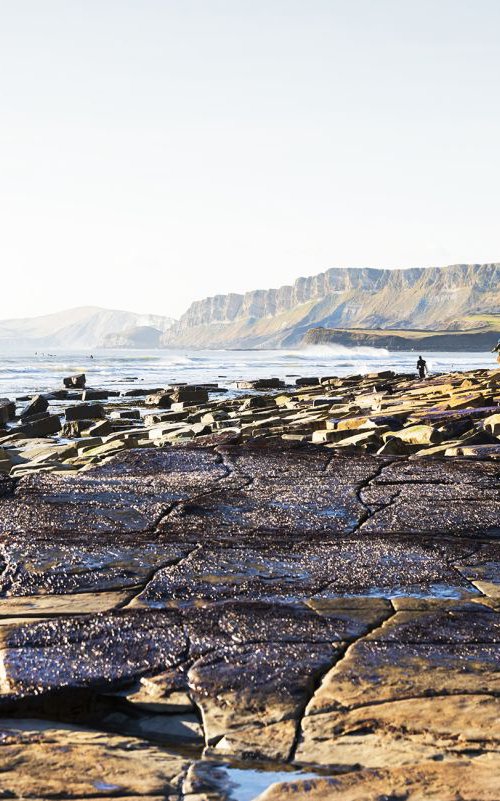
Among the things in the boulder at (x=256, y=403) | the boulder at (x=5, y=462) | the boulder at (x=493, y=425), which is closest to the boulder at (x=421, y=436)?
the boulder at (x=493, y=425)

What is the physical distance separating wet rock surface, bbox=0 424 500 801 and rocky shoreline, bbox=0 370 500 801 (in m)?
0.01

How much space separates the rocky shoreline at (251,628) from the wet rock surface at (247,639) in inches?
0.4

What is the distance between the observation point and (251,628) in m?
4.10

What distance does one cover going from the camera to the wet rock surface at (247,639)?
2.99 metres

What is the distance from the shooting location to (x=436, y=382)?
3058cm

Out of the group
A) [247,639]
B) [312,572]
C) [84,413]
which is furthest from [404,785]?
[84,413]

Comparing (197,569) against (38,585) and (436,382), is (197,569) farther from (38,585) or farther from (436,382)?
(436,382)

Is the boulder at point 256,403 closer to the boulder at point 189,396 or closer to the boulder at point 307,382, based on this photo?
the boulder at point 189,396

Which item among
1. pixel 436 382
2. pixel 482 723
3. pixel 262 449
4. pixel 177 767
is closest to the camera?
pixel 177 767

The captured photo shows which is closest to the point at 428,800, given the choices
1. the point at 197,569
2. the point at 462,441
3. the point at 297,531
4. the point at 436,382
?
the point at 197,569

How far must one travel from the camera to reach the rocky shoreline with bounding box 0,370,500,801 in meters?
2.98

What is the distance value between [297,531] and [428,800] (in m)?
3.23

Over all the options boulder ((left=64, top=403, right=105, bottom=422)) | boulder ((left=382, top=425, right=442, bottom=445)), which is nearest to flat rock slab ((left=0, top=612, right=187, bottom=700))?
boulder ((left=382, top=425, right=442, bottom=445))

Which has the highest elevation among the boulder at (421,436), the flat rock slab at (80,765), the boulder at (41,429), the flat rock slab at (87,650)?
the boulder at (421,436)
